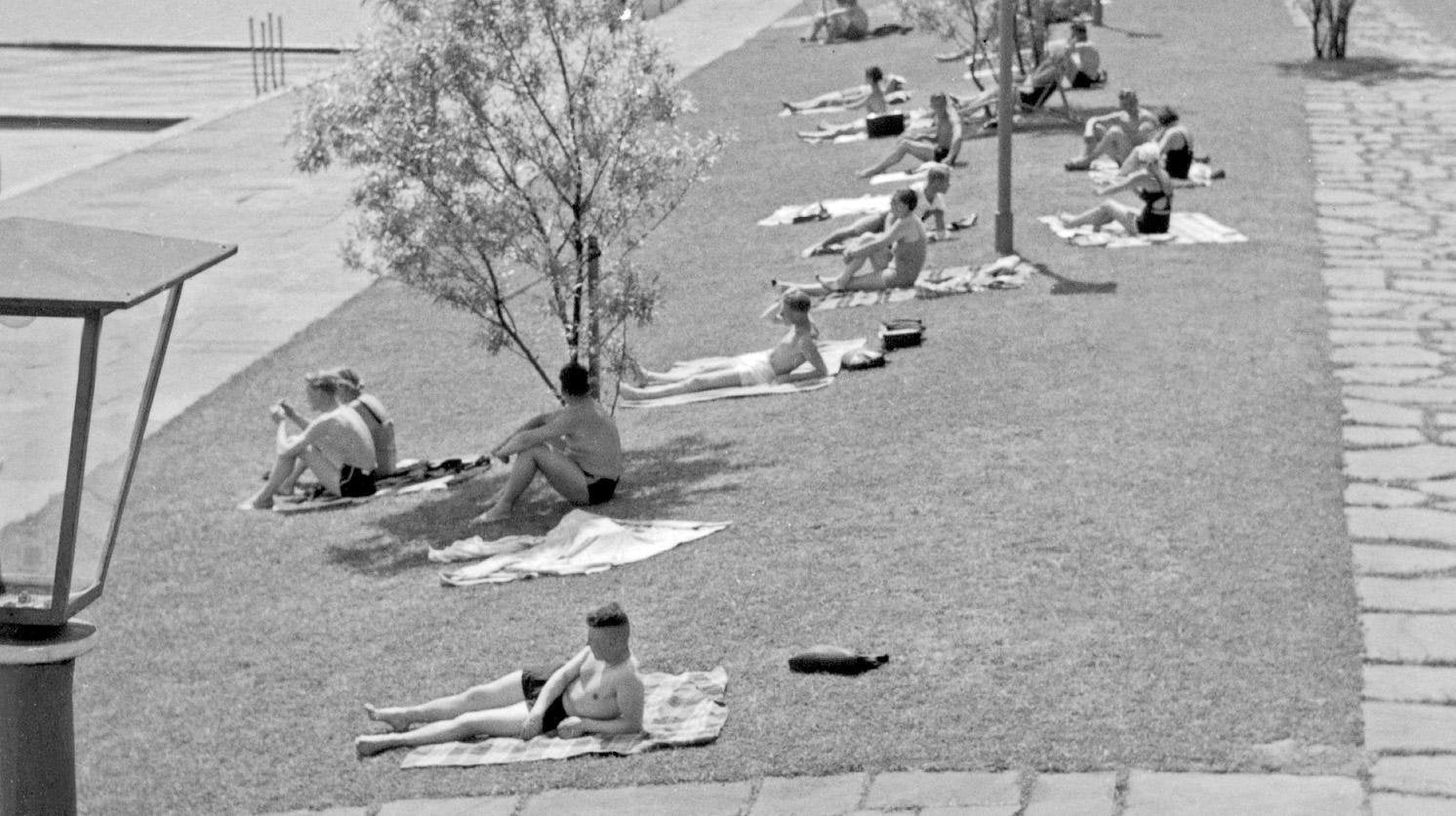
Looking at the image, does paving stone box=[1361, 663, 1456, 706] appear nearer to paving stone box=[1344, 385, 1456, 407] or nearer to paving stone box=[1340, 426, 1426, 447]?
paving stone box=[1340, 426, 1426, 447]

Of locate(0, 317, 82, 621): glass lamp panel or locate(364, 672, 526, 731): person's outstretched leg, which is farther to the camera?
locate(364, 672, 526, 731): person's outstretched leg

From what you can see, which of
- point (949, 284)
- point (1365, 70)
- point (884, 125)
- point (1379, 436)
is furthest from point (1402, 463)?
point (1365, 70)

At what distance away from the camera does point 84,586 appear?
502 cm

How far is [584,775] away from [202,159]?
77.8 feet

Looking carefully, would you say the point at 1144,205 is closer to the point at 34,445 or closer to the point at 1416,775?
the point at 1416,775

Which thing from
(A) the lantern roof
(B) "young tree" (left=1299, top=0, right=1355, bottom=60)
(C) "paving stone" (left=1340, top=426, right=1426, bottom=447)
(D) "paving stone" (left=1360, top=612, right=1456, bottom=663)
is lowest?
(C) "paving stone" (left=1340, top=426, right=1426, bottom=447)

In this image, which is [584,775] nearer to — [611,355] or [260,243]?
[611,355]

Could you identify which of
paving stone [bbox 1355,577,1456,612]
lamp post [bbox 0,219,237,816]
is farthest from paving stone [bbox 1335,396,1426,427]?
lamp post [bbox 0,219,237,816]

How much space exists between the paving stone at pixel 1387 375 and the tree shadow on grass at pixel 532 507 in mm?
3978

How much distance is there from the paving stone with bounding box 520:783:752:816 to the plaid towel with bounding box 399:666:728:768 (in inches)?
13.9

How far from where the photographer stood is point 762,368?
50.3 feet

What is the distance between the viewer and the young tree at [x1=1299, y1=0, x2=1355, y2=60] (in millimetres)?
28000

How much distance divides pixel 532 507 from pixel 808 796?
5.31m

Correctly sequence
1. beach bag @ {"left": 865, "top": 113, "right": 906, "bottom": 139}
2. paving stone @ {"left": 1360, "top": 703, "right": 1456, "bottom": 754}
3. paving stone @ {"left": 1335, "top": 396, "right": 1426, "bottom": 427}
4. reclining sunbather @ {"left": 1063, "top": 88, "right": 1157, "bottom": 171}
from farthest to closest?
beach bag @ {"left": 865, "top": 113, "right": 906, "bottom": 139} → reclining sunbather @ {"left": 1063, "top": 88, "right": 1157, "bottom": 171} → paving stone @ {"left": 1335, "top": 396, "right": 1426, "bottom": 427} → paving stone @ {"left": 1360, "top": 703, "right": 1456, "bottom": 754}
